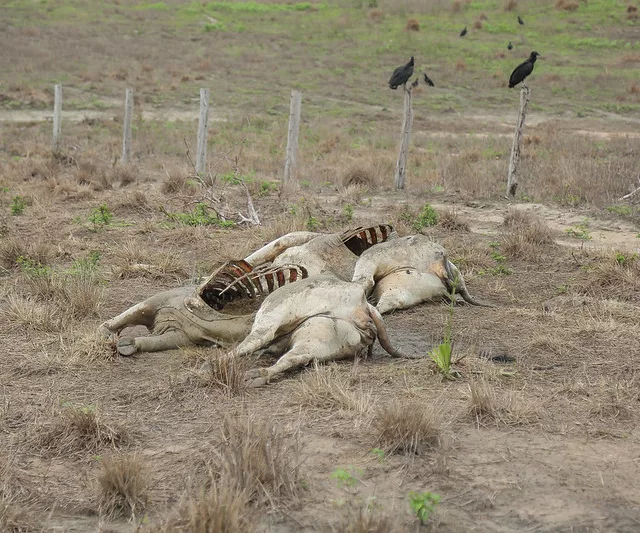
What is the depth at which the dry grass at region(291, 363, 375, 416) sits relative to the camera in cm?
468

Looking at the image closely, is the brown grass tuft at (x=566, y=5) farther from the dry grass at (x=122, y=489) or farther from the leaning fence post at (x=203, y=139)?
the dry grass at (x=122, y=489)

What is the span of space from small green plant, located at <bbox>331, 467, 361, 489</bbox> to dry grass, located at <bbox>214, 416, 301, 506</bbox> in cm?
18

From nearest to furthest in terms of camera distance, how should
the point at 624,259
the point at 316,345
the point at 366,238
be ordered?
the point at 316,345 → the point at 366,238 → the point at 624,259

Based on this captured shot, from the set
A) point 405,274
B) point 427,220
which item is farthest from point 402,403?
point 427,220

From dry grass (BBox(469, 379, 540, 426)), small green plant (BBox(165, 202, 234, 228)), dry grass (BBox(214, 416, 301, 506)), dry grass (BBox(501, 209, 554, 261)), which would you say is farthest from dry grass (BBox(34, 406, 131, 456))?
small green plant (BBox(165, 202, 234, 228))

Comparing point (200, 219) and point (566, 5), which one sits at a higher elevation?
point (566, 5)

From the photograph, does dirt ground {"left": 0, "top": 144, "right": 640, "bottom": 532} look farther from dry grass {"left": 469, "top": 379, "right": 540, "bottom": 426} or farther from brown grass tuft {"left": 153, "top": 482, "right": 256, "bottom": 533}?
brown grass tuft {"left": 153, "top": 482, "right": 256, "bottom": 533}

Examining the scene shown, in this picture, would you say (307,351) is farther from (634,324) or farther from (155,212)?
(155,212)

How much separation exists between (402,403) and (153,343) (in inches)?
83.6

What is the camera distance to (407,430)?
4.20 m

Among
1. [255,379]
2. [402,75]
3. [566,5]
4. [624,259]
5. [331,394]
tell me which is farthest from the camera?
[566,5]

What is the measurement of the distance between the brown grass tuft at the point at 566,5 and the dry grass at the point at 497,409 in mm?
30822

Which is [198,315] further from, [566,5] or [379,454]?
[566,5]

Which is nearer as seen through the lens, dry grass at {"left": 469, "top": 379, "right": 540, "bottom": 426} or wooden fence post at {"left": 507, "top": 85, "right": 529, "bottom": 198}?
dry grass at {"left": 469, "top": 379, "right": 540, "bottom": 426}
